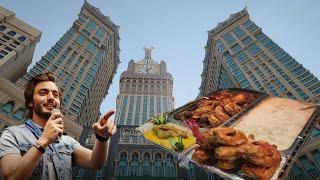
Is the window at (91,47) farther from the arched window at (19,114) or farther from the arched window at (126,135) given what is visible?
the arched window at (19,114)

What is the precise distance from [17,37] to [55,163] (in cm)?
3734

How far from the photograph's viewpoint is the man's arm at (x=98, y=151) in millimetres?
3055

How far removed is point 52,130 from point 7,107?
30.1 m

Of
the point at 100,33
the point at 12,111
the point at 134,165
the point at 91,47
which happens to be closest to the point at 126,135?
the point at 134,165

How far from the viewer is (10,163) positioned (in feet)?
7.88

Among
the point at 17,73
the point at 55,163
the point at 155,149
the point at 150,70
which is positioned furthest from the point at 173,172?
the point at 150,70

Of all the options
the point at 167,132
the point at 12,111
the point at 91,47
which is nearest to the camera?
the point at 167,132

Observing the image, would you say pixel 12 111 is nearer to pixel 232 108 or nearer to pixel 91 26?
pixel 232 108

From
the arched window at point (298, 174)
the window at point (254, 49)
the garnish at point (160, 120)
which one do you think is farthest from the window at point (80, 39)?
the garnish at point (160, 120)

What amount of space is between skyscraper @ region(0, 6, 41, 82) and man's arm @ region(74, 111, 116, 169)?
3206 centimetres

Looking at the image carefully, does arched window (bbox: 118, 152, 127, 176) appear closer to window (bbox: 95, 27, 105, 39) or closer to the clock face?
window (bbox: 95, 27, 105, 39)

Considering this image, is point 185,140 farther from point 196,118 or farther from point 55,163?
point 55,163

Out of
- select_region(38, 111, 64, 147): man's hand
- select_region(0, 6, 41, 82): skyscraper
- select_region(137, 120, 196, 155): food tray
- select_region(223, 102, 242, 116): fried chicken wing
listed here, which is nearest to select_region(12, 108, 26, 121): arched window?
select_region(0, 6, 41, 82): skyscraper

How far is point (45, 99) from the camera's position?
3129 mm
